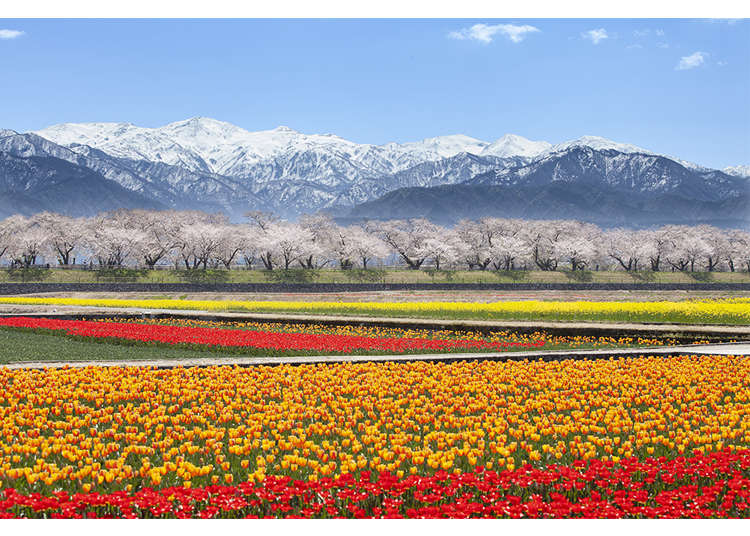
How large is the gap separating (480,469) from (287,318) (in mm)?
21607

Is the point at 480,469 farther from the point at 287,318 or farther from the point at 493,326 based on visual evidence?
the point at 287,318

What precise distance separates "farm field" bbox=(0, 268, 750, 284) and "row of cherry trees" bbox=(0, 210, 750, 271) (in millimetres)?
7576

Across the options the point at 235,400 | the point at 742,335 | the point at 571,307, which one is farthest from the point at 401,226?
the point at 235,400

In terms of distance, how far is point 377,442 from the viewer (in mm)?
8578

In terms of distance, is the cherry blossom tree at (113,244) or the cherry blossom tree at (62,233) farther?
the cherry blossom tree at (62,233)

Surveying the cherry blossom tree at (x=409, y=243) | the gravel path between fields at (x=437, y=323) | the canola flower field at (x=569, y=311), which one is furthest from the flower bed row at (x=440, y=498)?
the cherry blossom tree at (x=409, y=243)

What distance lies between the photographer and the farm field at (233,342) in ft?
60.6

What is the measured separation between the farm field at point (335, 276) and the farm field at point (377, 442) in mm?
64723

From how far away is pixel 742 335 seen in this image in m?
21.4

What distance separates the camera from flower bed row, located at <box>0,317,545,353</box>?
1898 cm

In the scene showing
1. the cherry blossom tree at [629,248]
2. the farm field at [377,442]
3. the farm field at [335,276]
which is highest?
the cherry blossom tree at [629,248]

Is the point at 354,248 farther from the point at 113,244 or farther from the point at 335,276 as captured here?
the point at 113,244

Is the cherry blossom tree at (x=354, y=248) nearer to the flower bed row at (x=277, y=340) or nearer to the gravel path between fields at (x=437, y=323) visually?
the gravel path between fields at (x=437, y=323)

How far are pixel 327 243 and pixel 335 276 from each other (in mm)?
16687
